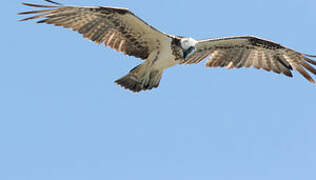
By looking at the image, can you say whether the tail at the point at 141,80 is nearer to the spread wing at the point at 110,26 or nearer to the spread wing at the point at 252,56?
the spread wing at the point at 110,26

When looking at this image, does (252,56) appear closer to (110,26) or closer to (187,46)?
(187,46)

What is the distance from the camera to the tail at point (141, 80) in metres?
13.1

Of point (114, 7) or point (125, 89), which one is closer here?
point (114, 7)

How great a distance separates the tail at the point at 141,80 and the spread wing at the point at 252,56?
901 millimetres

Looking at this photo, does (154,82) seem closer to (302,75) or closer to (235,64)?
(235,64)

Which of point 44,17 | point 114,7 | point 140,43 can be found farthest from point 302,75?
point 44,17

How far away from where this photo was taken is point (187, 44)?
12695mm

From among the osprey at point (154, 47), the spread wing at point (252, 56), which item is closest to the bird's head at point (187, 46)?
the osprey at point (154, 47)

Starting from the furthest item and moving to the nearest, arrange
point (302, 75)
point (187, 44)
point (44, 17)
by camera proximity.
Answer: point (302, 75)
point (187, 44)
point (44, 17)

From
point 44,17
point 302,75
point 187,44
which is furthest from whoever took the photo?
point 302,75

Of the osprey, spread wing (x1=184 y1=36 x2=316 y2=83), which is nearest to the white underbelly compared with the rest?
the osprey

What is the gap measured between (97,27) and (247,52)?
3639 millimetres

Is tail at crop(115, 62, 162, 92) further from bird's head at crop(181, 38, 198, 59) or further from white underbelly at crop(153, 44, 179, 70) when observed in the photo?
bird's head at crop(181, 38, 198, 59)

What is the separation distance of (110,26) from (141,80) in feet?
4.68
